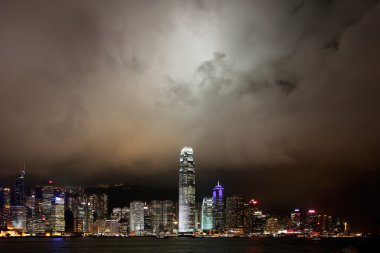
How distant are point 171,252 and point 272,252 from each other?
79.0 feet

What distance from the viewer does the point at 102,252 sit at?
115750mm

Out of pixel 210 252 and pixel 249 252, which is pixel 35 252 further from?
pixel 249 252

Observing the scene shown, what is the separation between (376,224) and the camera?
147 m

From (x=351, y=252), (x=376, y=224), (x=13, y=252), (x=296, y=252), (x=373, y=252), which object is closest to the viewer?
(x=351, y=252)

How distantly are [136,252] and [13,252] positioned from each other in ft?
91.6

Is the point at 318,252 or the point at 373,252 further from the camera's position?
the point at 318,252

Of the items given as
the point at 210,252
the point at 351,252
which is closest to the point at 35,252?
the point at 210,252

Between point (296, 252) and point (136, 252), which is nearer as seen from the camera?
point (136, 252)

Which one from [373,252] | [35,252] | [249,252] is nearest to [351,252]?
[373,252]

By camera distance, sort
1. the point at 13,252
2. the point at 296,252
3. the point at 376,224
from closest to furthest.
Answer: the point at 13,252
the point at 296,252
the point at 376,224

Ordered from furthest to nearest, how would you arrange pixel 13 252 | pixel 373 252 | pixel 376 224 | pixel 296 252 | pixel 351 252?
pixel 376 224
pixel 296 252
pixel 13 252
pixel 373 252
pixel 351 252

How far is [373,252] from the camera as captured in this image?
72.4 m

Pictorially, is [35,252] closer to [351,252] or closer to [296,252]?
[296,252]

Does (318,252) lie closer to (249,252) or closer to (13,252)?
(249,252)
